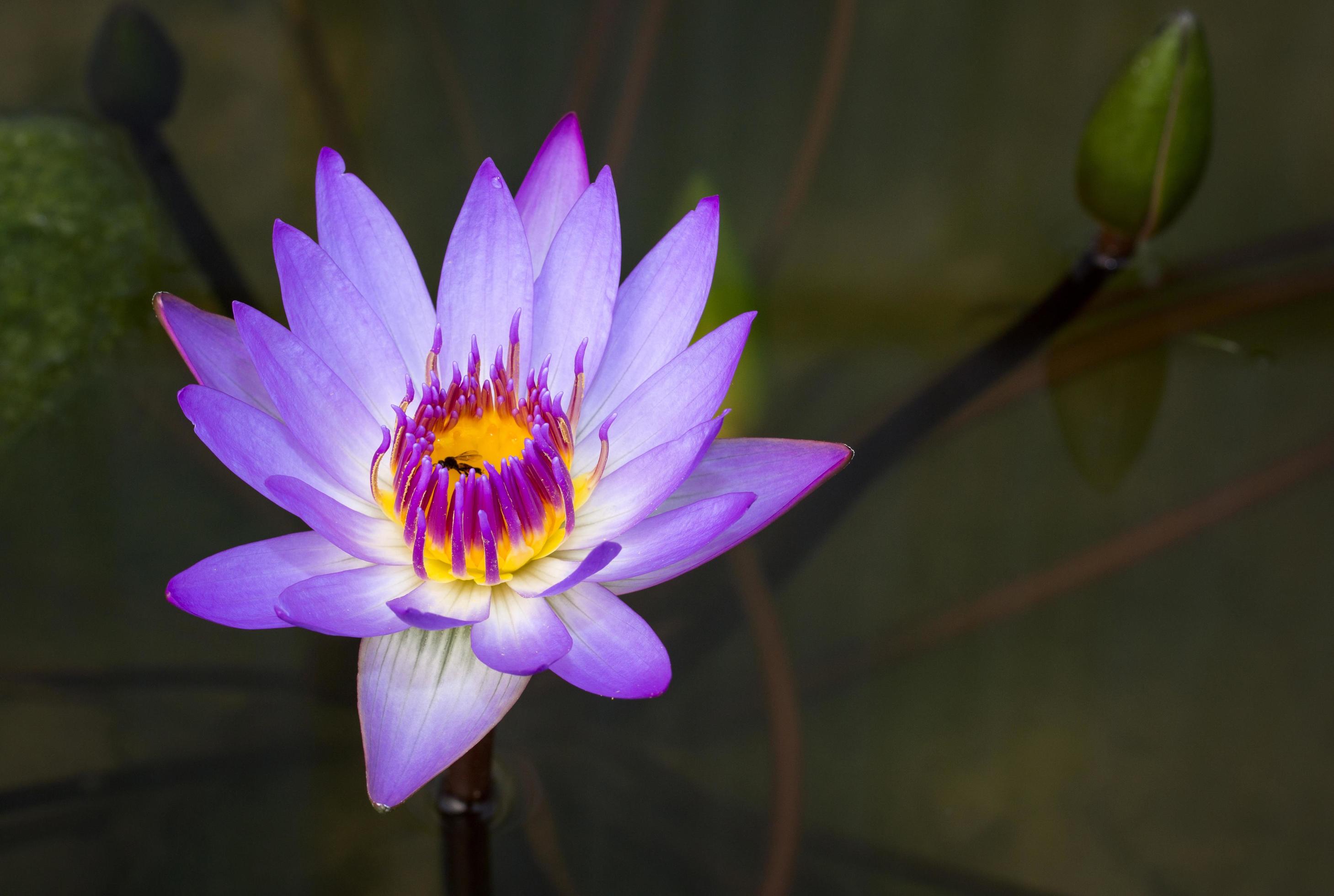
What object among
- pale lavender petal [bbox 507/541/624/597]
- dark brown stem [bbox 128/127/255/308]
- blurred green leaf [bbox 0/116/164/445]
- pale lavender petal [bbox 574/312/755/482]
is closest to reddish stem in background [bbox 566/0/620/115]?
dark brown stem [bbox 128/127/255/308]

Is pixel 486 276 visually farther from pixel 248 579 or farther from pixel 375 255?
pixel 248 579

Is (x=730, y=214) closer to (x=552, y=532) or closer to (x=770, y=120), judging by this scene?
(x=770, y=120)

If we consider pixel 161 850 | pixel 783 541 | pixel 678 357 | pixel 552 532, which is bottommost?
pixel 161 850

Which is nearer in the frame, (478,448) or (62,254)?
(478,448)

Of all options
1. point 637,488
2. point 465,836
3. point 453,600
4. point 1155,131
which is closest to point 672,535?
point 637,488

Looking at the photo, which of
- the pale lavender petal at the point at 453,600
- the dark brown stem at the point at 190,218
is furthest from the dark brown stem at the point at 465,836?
the dark brown stem at the point at 190,218

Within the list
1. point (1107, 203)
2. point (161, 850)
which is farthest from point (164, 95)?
point (1107, 203)
